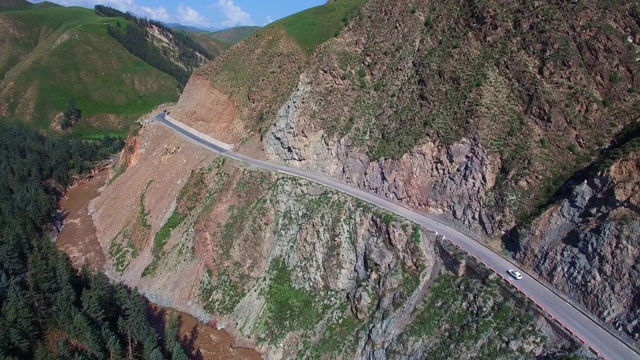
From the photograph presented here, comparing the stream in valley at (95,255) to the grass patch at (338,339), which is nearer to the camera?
the grass patch at (338,339)

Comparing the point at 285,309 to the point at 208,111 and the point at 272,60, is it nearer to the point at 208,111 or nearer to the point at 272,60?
the point at 208,111

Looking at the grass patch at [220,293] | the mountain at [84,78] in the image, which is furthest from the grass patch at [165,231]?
the mountain at [84,78]

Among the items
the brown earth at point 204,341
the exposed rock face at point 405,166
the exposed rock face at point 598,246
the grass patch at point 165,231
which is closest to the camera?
the exposed rock face at point 598,246

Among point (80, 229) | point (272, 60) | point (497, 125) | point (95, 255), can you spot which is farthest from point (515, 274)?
point (80, 229)

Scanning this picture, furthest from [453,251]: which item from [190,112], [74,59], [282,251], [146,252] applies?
[74,59]

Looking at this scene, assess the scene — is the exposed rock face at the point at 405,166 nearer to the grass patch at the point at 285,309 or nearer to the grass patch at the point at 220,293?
the grass patch at the point at 285,309
